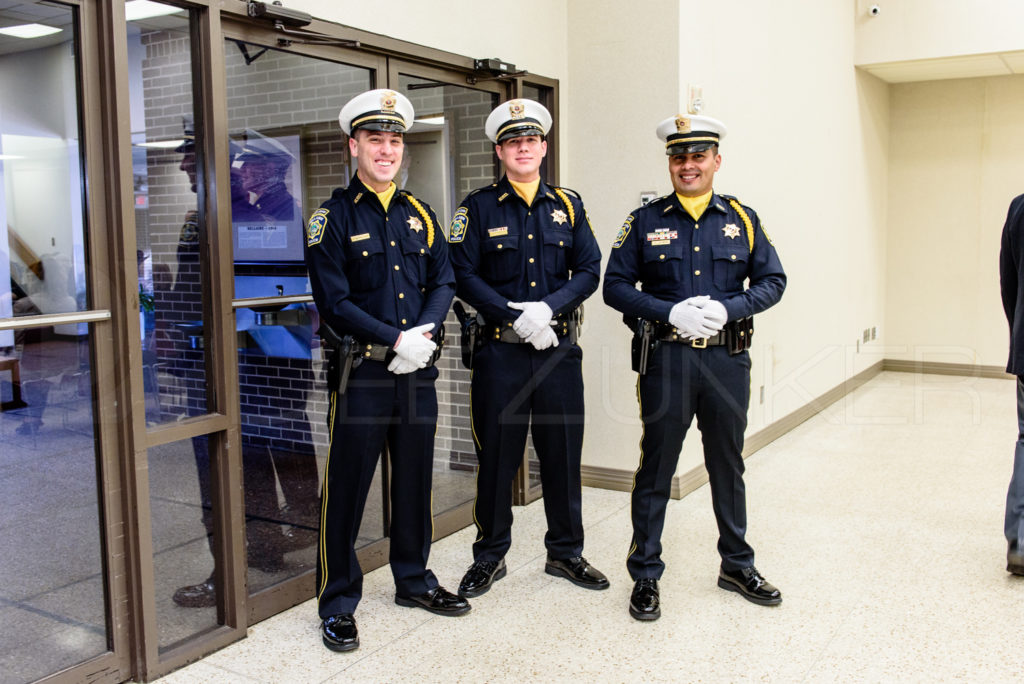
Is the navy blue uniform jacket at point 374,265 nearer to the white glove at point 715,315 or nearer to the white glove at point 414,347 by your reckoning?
the white glove at point 414,347

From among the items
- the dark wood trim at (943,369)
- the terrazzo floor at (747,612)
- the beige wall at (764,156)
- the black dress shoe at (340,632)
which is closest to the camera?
the terrazzo floor at (747,612)

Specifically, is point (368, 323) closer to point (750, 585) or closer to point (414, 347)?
point (414, 347)

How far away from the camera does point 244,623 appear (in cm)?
305

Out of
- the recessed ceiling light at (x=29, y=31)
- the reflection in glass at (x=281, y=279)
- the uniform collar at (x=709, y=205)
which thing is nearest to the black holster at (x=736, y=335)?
the uniform collar at (x=709, y=205)

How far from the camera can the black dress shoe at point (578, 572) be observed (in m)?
3.49

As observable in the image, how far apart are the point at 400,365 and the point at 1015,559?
2.45 metres

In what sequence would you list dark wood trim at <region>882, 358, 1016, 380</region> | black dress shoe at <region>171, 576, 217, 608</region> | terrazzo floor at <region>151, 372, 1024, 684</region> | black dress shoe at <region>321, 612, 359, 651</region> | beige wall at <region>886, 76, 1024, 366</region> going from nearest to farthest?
terrazzo floor at <region>151, 372, 1024, 684</region>
black dress shoe at <region>321, 612, 359, 651</region>
black dress shoe at <region>171, 576, 217, 608</region>
beige wall at <region>886, 76, 1024, 366</region>
dark wood trim at <region>882, 358, 1016, 380</region>

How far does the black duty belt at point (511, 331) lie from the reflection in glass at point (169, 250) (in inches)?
40.5

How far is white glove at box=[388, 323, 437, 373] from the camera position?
2975 millimetres

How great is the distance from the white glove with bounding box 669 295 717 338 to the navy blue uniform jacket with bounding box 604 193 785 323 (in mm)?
42

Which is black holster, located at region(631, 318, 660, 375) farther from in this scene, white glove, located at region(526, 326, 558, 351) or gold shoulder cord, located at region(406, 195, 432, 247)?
gold shoulder cord, located at region(406, 195, 432, 247)

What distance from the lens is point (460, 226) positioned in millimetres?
3467

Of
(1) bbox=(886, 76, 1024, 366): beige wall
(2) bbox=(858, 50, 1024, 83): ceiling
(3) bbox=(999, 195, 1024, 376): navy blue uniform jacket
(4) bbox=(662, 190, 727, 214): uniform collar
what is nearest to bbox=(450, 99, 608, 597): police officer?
(4) bbox=(662, 190, 727, 214): uniform collar

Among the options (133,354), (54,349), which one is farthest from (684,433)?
(54,349)
